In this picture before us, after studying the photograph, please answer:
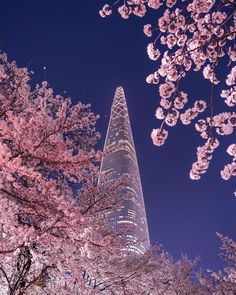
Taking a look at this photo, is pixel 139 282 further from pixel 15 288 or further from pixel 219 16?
pixel 219 16

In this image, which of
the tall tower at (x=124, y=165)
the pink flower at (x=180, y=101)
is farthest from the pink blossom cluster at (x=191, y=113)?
the tall tower at (x=124, y=165)

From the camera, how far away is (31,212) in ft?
18.9

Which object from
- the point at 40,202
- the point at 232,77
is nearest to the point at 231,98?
the point at 232,77

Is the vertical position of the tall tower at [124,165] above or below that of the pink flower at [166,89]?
above

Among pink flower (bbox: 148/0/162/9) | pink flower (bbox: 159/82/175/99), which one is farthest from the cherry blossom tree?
pink flower (bbox: 148/0/162/9)

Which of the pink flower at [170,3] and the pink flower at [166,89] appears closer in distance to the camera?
the pink flower at [166,89]

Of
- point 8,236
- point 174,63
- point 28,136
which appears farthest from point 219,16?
point 8,236

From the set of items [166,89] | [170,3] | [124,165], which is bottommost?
[166,89]

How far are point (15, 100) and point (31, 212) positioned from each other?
12.9 ft

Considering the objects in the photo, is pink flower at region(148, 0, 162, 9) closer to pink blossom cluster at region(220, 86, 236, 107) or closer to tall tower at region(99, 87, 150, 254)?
pink blossom cluster at region(220, 86, 236, 107)

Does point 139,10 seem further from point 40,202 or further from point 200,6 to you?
point 40,202

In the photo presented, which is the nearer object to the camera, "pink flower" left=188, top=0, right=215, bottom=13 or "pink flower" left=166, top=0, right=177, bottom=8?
"pink flower" left=188, top=0, right=215, bottom=13

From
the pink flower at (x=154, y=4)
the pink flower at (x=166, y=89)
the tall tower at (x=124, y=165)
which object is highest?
the tall tower at (x=124, y=165)

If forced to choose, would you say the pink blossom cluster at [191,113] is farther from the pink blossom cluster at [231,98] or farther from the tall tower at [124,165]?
the tall tower at [124,165]
